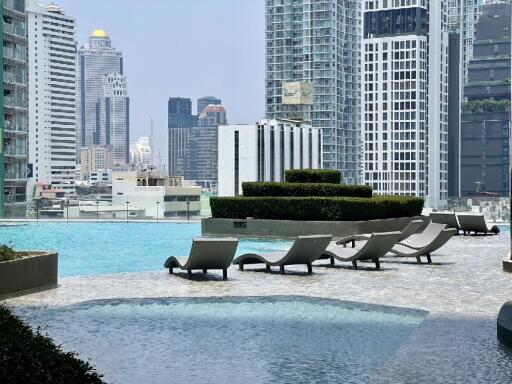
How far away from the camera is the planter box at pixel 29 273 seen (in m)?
12.3

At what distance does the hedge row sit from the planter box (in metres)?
14.5

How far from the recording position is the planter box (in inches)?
484

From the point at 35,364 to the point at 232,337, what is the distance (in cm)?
526

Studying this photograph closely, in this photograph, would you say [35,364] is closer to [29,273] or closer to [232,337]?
[232,337]

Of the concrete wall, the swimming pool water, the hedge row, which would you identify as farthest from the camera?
the hedge row

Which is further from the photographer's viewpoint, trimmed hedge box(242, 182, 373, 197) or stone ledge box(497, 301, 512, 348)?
trimmed hedge box(242, 182, 373, 197)

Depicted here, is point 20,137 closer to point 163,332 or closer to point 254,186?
point 254,186

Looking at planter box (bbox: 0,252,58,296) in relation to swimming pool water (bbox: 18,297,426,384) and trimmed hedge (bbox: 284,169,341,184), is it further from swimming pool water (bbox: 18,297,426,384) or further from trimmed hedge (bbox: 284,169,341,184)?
trimmed hedge (bbox: 284,169,341,184)

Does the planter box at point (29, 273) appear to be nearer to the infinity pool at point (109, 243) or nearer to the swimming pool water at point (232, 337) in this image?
the swimming pool water at point (232, 337)

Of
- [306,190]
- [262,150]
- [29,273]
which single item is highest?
[262,150]

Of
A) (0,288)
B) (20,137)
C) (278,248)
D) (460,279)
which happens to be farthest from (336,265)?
(20,137)

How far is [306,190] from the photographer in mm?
29156

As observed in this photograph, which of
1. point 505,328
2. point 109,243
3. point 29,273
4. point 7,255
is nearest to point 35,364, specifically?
point 505,328

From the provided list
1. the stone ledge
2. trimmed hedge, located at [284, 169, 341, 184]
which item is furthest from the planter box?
trimmed hedge, located at [284, 169, 341, 184]
